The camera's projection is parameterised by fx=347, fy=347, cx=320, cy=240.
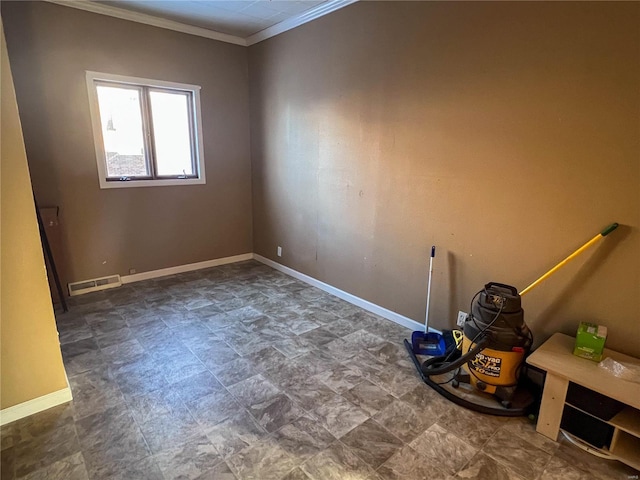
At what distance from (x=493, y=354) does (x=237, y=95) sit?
13.8 ft

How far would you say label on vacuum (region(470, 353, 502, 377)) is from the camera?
2119 mm

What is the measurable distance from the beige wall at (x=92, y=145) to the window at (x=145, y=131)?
3.5 inches

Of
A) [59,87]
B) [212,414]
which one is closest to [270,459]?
[212,414]

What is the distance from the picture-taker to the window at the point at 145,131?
12.4 feet

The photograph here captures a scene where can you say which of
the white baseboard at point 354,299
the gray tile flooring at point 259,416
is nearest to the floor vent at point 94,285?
the gray tile flooring at point 259,416

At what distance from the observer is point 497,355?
2.11 metres

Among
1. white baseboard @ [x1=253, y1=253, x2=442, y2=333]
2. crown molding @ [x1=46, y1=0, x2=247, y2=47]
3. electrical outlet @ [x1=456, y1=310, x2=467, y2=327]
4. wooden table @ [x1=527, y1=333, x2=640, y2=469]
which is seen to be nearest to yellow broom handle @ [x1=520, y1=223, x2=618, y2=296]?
wooden table @ [x1=527, y1=333, x2=640, y2=469]

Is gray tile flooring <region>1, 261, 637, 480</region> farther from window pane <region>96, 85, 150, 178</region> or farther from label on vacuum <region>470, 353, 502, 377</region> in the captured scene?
window pane <region>96, 85, 150, 178</region>

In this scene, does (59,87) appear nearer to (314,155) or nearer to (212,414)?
(314,155)

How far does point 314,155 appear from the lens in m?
3.88

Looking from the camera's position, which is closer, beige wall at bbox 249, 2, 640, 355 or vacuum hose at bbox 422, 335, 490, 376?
beige wall at bbox 249, 2, 640, 355

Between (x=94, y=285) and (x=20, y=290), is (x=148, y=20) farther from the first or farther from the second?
(x=20, y=290)

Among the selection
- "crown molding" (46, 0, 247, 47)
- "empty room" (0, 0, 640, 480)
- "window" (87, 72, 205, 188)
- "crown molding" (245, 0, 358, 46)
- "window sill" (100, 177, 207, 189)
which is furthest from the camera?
"window sill" (100, 177, 207, 189)

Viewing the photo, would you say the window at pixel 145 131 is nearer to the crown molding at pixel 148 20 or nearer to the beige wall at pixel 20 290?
the crown molding at pixel 148 20
